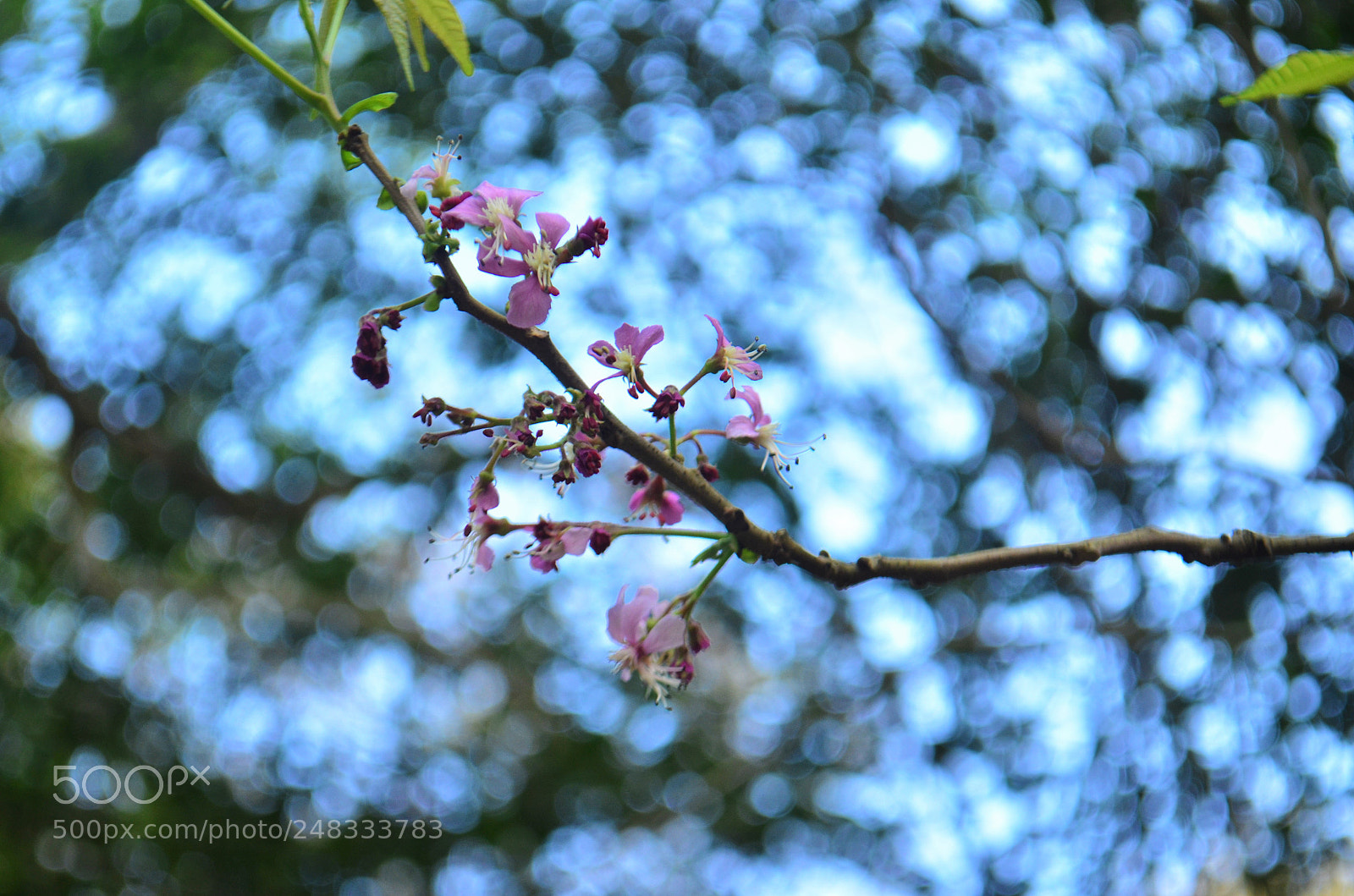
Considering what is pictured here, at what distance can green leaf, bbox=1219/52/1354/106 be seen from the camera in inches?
24.2

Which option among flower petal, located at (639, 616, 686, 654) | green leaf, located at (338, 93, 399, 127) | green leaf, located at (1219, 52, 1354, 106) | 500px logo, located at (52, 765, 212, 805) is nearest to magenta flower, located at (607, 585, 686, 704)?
flower petal, located at (639, 616, 686, 654)

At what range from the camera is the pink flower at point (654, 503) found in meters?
0.81

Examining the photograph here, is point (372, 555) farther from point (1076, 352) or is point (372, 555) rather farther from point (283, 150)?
point (1076, 352)

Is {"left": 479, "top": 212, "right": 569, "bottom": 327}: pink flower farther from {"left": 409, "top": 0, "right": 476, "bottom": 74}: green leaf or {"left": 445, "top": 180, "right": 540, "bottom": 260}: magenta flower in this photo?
{"left": 409, "top": 0, "right": 476, "bottom": 74}: green leaf

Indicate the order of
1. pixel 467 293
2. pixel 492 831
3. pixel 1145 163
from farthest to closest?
pixel 492 831
pixel 1145 163
pixel 467 293

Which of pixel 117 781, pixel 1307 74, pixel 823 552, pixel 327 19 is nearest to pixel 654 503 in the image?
pixel 823 552

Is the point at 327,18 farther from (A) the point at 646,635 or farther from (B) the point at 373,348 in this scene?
(A) the point at 646,635

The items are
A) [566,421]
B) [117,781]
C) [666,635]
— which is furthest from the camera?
[117,781]

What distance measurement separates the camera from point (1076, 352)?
274 cm

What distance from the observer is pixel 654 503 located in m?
0.82

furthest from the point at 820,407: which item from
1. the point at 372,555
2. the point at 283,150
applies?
the point at 283,150

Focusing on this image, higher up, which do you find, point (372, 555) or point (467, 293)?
point (467, 293)

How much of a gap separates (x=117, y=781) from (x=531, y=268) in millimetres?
3099

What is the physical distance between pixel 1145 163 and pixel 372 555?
282cm
